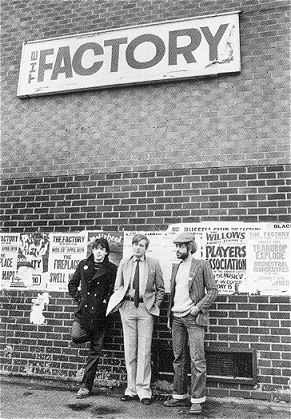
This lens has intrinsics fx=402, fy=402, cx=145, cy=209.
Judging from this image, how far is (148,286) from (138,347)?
2.35 feet

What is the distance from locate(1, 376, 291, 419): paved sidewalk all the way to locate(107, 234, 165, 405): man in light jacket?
0.24 m

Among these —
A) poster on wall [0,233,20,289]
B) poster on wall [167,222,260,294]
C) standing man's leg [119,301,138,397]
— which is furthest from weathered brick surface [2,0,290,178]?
standing man's leg [119,301,138,397]

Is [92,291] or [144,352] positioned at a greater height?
[92,291]

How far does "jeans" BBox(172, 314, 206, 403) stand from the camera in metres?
4.37

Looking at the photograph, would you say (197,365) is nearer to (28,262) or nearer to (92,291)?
(92,291)

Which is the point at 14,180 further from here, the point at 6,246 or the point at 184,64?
the point at 184,64

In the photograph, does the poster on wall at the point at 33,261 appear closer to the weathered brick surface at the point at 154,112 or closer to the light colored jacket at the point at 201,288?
the weathered brick surface at the point at 154,112

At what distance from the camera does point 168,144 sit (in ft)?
18.9

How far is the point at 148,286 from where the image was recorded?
4.81 metres

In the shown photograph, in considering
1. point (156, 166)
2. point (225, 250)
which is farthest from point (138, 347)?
point (156, 166)

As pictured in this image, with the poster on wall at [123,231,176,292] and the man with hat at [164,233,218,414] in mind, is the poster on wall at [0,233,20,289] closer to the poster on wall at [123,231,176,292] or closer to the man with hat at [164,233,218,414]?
the poster on wall at [123,231,176,292]

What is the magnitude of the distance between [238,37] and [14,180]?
3999 millimetres

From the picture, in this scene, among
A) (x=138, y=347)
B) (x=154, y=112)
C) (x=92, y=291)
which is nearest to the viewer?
(x=138, y=347)

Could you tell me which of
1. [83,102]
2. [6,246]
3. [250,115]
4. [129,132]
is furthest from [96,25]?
[6,246]
